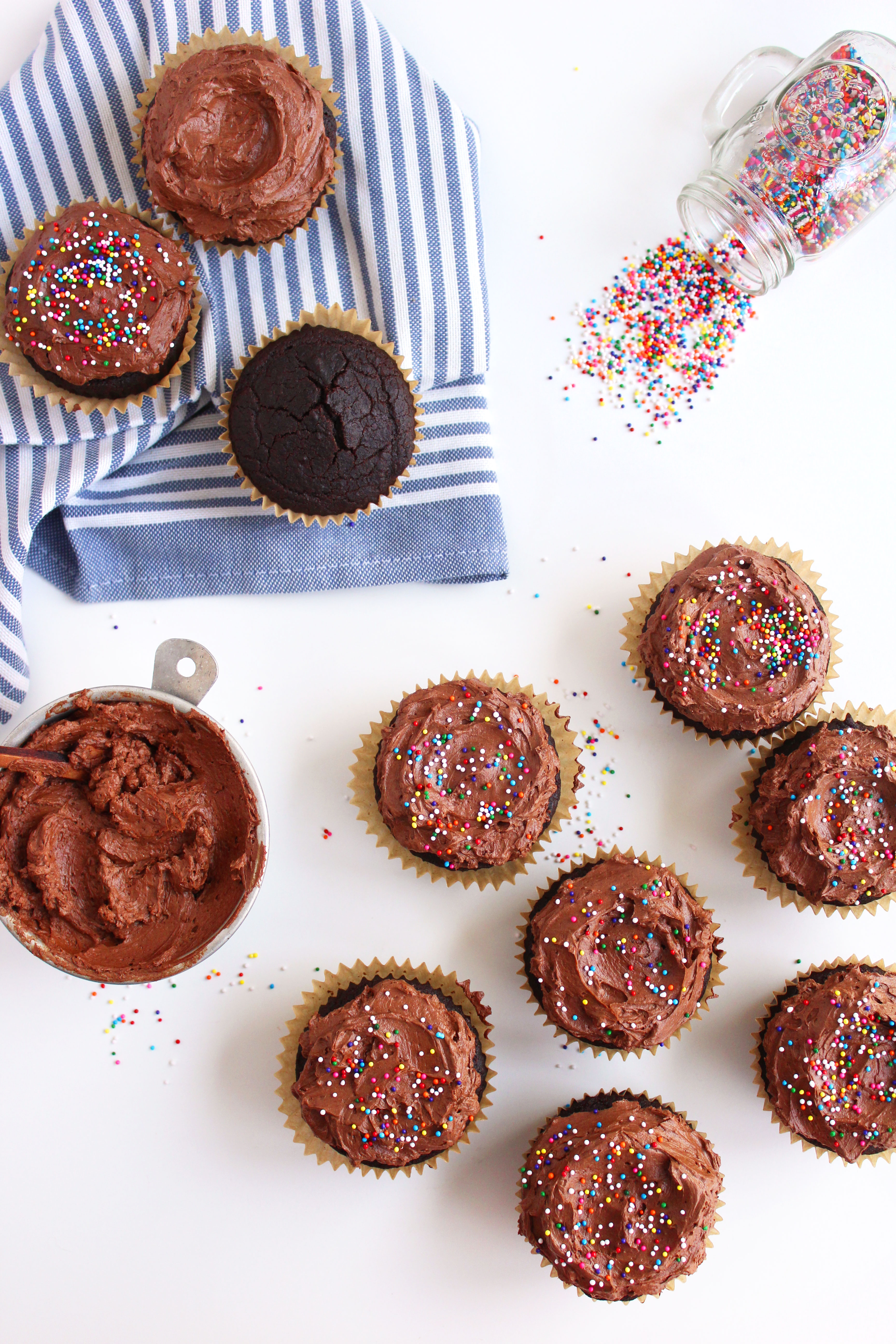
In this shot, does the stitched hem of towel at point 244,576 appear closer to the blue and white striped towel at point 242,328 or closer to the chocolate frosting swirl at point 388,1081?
the blue and white striped towel at point 242,328

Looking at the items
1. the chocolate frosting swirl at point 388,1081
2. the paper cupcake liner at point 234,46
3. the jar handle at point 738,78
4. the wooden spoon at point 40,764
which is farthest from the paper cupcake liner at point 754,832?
the paper cupcake liner at point 234,46

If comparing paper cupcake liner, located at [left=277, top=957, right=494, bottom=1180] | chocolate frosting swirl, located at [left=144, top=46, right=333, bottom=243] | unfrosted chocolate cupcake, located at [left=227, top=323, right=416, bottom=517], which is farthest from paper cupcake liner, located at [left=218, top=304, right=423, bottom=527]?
paper cupcake liner, located at [left=277, top=957, right=494, bottom=1180]

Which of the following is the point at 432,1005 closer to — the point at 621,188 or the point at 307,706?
the point at 307,706

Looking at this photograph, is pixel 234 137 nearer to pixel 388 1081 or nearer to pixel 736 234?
pixel 736 234

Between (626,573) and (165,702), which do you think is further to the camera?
(626,573)

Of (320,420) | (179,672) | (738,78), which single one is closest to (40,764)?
(179,672)

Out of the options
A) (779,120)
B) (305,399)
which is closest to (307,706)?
(305,399)
